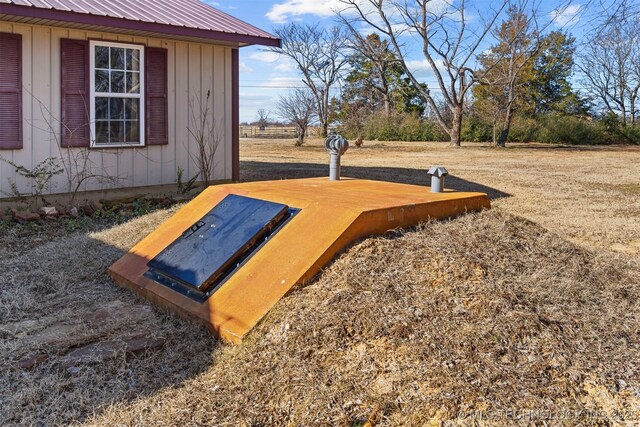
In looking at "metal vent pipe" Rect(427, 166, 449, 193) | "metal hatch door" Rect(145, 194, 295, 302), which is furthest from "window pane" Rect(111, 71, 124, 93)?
"metal vent pipe" Rect(427, 166, 449, 193)

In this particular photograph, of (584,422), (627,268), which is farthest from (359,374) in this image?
(627,268)

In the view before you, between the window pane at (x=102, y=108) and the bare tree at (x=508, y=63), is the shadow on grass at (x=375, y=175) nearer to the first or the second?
the window pane at (x=102, y=108)

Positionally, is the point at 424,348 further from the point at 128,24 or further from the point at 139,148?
the point at 139,148

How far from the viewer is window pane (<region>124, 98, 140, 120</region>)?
8133 mm

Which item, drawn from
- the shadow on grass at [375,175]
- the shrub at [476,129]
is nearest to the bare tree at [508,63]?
the shrub at [476,129]

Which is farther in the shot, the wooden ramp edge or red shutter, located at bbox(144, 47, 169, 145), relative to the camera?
red shutter, located at bbox(144, 47, 169, 145)

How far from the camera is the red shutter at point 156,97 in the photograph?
820 cm

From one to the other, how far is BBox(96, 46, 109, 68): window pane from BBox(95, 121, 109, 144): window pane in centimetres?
72

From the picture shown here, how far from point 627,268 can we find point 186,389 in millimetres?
3291

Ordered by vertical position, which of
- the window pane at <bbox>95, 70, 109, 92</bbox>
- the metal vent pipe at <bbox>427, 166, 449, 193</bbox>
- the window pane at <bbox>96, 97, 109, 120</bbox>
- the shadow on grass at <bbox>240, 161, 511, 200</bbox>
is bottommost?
the shadow on grass at <bbox>240, 161, 511, 200</bbox>

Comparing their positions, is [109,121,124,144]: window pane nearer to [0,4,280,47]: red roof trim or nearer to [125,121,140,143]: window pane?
[125,121,140,143]: window pane

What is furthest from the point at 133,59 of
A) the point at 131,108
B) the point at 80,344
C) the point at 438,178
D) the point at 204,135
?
the point at 80,344

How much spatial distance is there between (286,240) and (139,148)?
16.3 feet

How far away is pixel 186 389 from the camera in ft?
9.68
